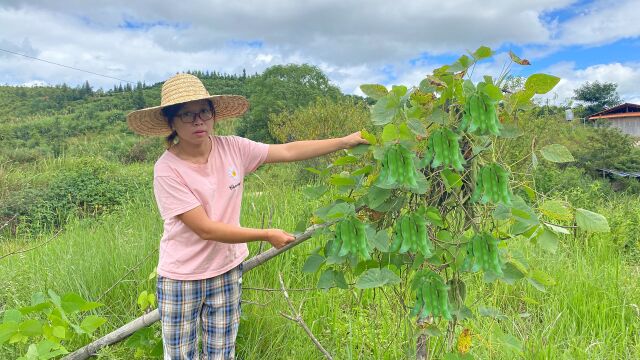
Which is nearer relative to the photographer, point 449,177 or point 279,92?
point 449,177

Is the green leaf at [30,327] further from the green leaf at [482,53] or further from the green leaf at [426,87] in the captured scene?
the green leaf at [482,53]

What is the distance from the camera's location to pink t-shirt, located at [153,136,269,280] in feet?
5.81

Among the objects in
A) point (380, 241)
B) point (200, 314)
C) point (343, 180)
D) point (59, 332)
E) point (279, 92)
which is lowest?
point (200, 314)

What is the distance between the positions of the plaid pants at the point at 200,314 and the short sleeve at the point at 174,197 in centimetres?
33

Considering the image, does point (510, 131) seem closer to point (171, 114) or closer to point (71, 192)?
point (171, 114)

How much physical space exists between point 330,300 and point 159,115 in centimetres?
129

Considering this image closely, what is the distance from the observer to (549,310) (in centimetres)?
252

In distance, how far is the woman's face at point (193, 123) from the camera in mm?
1843

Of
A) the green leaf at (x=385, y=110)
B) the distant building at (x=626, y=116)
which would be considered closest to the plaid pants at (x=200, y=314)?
the green leaf at (x=385, y=110)

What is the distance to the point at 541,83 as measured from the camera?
96 cm

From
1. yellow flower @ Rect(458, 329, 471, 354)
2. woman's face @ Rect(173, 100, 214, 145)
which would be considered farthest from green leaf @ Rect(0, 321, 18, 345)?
yellow flower @ Rect(458, 329, 471, 354)

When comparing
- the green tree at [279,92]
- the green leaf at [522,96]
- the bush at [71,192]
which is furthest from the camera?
the green tree at [279,92]

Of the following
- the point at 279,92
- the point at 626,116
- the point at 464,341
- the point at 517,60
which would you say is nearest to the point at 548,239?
the point at 464,341

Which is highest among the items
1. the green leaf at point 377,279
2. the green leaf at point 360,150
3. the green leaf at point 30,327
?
the green leaf at point 360,150
